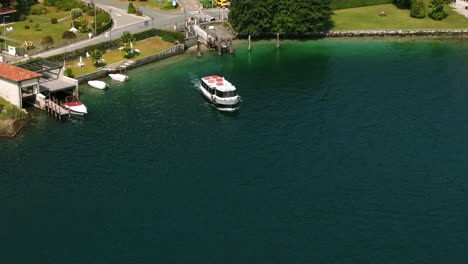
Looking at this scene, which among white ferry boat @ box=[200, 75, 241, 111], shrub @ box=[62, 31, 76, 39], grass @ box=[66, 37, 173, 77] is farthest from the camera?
shrub @ box=[62, 31, 76, 39]

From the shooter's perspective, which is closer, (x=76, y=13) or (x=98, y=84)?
(x=98, y=84)

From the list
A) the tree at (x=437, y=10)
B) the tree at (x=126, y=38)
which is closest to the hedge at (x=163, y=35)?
A: the tree at (x=126, y=38)

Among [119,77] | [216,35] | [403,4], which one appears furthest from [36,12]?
[403,4]

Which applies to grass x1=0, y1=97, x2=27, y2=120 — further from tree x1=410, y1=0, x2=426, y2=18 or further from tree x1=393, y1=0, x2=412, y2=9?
tree x1=393, y1=0, x2=412, y2=9

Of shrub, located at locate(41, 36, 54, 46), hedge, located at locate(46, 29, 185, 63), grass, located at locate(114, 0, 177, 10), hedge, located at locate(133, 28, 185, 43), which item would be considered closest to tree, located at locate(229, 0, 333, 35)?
hedge, located at locate(133, 28, 185, 43)

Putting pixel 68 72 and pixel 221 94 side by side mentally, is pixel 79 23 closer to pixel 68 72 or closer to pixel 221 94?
pixel 68 72

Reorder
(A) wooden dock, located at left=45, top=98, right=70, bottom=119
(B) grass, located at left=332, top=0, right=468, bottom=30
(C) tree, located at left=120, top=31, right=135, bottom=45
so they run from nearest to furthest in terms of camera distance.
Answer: (A) wooden dock, located at left=45, top=98, right=70, bottom=119 < (C) tree, located at left=120, top=31, right=135, bottom=45 < (B) grass, located at left=332, top=0, right=468, bottom=30
